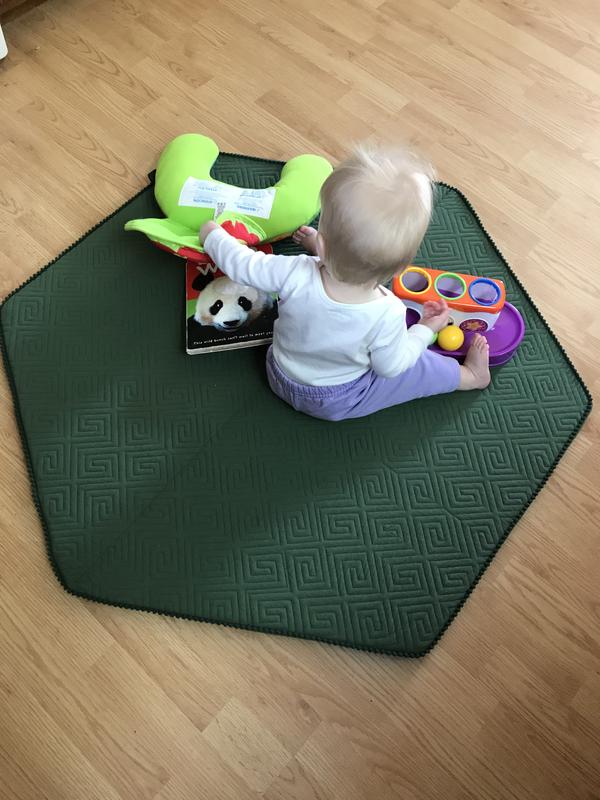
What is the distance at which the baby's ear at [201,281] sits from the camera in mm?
1221

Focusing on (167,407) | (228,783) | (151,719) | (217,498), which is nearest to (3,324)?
(167,407)

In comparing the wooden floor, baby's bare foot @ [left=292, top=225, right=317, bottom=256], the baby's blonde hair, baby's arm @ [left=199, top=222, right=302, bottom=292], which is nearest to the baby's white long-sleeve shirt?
baby's arm @ [left=199, top=222, right=302, bottom=292]

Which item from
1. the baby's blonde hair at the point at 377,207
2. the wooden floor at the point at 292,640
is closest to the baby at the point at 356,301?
the baby's blonde hair at the point at 377,207

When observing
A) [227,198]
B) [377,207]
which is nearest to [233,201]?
[227,198]

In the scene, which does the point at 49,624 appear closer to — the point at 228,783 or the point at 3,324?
the point at 228,783

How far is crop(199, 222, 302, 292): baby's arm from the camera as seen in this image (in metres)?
0.94

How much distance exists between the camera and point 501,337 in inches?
47.8

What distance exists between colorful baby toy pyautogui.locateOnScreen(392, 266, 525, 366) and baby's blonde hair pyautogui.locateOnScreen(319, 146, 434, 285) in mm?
360

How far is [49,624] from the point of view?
1.03 metres

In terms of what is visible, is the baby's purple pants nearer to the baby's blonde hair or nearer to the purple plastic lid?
the purple plastic lid

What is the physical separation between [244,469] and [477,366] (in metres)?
0.41

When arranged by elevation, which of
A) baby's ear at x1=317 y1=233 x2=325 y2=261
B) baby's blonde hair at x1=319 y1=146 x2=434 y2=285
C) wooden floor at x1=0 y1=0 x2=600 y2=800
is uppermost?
baby's blonde hair at x1=319 y1=146 x2=434 y2=285

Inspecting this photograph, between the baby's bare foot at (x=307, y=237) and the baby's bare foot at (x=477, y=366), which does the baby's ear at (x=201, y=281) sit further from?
the baby's bare foot at (x=477, y=366)

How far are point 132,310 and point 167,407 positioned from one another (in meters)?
0.20
